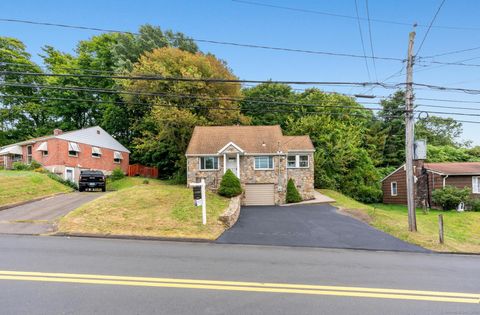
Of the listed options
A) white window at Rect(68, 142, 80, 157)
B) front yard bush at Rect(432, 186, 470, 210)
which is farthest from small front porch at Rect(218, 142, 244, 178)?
front yard bush at Rect(432, 186, 470, 210)

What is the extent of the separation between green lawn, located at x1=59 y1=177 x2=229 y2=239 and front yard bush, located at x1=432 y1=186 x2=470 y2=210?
1842 cm

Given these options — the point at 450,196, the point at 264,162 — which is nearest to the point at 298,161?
the point at 264,162

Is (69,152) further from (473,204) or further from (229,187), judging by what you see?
(473,204)

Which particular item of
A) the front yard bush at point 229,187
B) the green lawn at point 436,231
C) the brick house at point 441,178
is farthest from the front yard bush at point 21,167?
the brick house at point 441,178

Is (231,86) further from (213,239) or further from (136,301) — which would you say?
(136,301)

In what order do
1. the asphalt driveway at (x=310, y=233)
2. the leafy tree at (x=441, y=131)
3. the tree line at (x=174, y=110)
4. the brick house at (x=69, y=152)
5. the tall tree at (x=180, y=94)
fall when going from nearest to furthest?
the asphalt driveway at (x=310, y=233), the brick house at (x=69, y=152), the tall tree at (x=180, y=94), the tree line at (x=174, y=110), the leafy tree at (x=441, y=131)

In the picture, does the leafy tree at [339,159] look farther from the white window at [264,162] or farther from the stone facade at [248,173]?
the white window at [264,162]

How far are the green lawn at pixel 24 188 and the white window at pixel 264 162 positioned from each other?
13996 mm

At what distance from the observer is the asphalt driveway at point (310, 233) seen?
10.3 meters

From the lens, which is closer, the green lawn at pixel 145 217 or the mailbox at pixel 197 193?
the green lawn at pixel 145 217

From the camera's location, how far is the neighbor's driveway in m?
10.6

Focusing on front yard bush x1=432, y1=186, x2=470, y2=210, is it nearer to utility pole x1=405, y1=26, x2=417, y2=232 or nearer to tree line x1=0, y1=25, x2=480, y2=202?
tree line x1=0, y1=25, x2=480, y2=202

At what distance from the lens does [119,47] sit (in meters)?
35.1

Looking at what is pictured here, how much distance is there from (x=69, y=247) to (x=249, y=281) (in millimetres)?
5432
